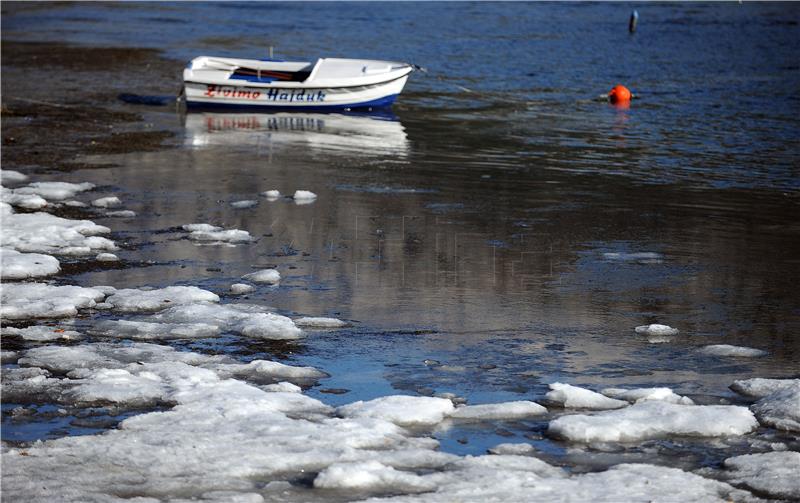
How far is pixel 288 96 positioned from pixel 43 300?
1732cm

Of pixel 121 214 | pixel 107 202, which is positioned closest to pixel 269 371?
pixel 121 214

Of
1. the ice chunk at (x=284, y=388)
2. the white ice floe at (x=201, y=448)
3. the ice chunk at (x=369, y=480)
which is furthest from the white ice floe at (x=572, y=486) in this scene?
the ice chunk at (x=284, y=388)

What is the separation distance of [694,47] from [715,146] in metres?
26.3

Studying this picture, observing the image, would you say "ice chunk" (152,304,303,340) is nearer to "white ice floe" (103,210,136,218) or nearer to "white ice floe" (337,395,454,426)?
"white ice floe" (337,395,454,426)

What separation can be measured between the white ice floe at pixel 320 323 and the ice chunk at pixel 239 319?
0.14 metres

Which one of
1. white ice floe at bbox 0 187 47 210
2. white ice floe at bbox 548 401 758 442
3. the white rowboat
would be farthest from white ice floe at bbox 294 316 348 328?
the white rowboat

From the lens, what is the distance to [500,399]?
823 cm

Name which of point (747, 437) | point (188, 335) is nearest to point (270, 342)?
point (188, 335)

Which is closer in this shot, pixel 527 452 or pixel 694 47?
pixel 527 452

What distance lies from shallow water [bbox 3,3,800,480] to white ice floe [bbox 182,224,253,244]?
0.26 metres

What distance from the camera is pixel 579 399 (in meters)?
8.02

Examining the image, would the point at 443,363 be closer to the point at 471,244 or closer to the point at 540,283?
the point at 540,283

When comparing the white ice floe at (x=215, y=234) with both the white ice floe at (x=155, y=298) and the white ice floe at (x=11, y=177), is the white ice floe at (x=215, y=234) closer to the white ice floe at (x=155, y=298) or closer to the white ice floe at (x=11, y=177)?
the white ice floe at (x=155, y=298)

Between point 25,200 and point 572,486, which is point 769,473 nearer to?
point 572,486
